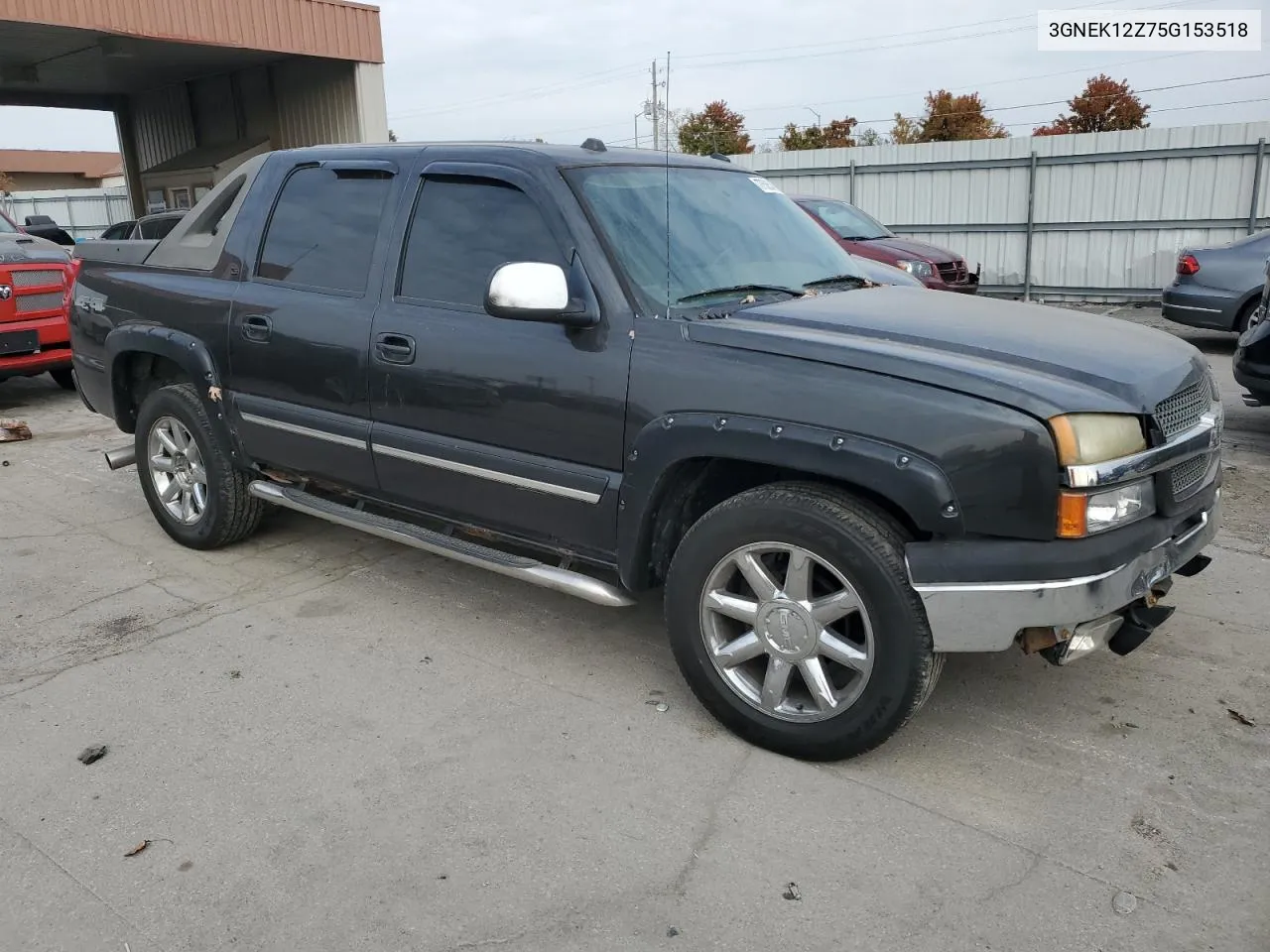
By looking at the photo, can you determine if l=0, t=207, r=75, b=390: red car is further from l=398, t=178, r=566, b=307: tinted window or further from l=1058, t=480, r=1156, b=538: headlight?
l=1058, t=480, r=1156, b=538: headlight

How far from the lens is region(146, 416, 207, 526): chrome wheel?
16.6 feet

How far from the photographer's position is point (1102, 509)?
2.76 meters

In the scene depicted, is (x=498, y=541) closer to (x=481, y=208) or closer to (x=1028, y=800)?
(x=481, y=208)

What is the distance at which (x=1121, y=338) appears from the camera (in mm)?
3420

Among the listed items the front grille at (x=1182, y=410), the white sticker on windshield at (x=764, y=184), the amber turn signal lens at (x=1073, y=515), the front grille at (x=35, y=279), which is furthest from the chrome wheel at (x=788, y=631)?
the front grille at (x=35, y=279)

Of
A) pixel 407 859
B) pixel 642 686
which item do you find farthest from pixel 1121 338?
pixel 407 859

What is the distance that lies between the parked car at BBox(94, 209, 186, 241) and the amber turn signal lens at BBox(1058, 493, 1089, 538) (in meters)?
9.60

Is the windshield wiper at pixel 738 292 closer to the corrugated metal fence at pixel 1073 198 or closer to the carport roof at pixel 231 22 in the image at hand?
the corrugated metal fence at pixel 1073 198

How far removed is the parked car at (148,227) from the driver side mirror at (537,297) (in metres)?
8.06

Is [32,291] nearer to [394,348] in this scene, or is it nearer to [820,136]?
[394,348]

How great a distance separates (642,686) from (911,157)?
15.4 meters

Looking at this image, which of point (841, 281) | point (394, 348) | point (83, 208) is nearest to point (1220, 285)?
point (841, 281)

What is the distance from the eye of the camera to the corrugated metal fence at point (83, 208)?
2688 cm

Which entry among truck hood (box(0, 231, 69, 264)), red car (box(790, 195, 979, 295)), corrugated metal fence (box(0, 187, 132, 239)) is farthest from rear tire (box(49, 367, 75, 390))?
corrugated metal fence (box(0, 187, 132, 239))
